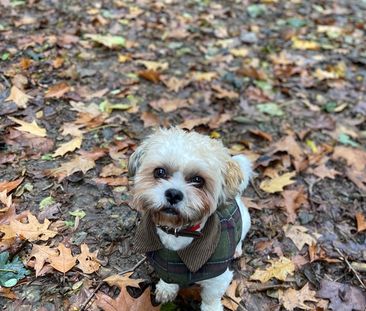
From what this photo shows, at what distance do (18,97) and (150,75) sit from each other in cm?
180

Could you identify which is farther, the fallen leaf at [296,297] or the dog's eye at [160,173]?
the fallen leaf at [296,297]

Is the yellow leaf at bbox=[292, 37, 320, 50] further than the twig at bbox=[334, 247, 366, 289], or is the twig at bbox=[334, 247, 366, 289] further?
the yellow leaf at bbox=[292, 37, 320, 50]

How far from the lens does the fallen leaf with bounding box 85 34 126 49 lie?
6.56 metres

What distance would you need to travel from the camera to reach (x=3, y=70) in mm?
5465

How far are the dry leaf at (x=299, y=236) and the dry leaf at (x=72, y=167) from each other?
2045 mm

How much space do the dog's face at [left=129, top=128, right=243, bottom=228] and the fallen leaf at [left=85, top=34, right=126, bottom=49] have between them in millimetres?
3960

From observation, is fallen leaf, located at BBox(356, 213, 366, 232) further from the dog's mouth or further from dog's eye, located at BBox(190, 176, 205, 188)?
the dog's mouth

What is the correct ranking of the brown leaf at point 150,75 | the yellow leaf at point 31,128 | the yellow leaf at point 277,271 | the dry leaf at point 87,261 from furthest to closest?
1. the brown leaf at point 150,75
2. the yellow leaf at point 31,128
3. the yellow leaf at point 277,271
4. the dry leaf at point 87,261

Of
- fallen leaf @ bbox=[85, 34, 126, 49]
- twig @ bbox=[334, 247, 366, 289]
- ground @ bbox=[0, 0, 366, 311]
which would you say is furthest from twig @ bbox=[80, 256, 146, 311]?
fallen leaf @ bbox=[85, 34, 126, 49]

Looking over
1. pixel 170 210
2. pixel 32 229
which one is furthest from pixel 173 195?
pixel 32 229

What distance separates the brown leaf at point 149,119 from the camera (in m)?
5.31

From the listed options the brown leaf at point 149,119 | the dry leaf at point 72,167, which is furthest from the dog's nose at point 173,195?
the brown leaf at point 149,119

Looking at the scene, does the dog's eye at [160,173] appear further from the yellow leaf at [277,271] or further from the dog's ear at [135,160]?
the yellow leaf at [277,271]

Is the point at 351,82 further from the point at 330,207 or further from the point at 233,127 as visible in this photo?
the point at 330,207
